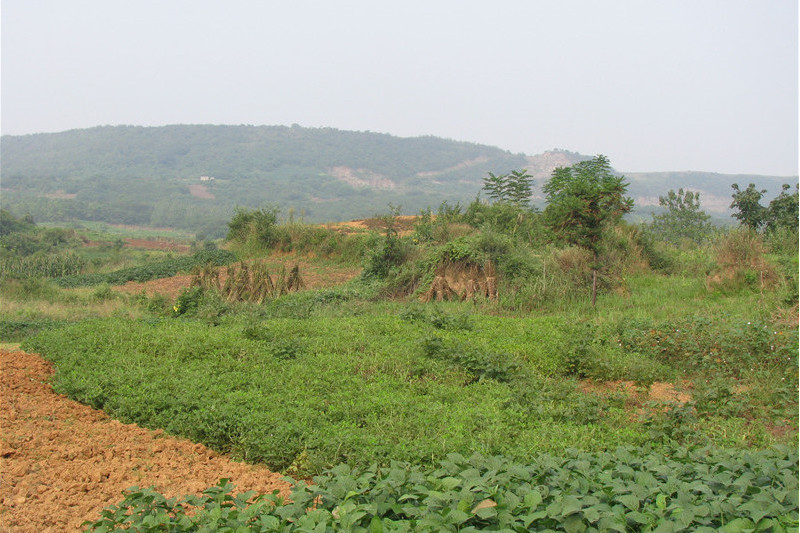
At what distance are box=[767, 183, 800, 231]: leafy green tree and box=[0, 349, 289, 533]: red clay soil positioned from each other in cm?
1760

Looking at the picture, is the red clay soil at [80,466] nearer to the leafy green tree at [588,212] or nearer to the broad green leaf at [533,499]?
the broad green leaf at [533,499]

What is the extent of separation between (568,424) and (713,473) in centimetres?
153

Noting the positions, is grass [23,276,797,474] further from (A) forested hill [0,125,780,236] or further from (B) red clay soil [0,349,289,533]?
(A) forested hill [0,125,780,236]

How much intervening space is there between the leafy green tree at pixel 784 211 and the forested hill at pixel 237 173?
4926cm

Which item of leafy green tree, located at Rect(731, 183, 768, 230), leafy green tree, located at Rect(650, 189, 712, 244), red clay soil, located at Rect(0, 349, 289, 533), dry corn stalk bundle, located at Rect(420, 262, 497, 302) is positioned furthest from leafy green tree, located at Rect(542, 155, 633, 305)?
leafy green tree, located at Rect(650, 189, 712, 244)

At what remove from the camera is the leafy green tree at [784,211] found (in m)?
17.4

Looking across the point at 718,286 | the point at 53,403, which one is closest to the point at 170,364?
the point at 53,403

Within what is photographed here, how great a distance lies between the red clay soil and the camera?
3652mm

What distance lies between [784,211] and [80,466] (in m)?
19.5

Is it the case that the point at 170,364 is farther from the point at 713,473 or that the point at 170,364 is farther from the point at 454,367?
the point at 713,473

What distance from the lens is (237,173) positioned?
99688mm

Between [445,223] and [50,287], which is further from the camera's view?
[445,223]

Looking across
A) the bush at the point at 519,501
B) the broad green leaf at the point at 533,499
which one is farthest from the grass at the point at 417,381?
the broad green leaf at the point at 533,499

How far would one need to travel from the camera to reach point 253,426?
15.6ft
